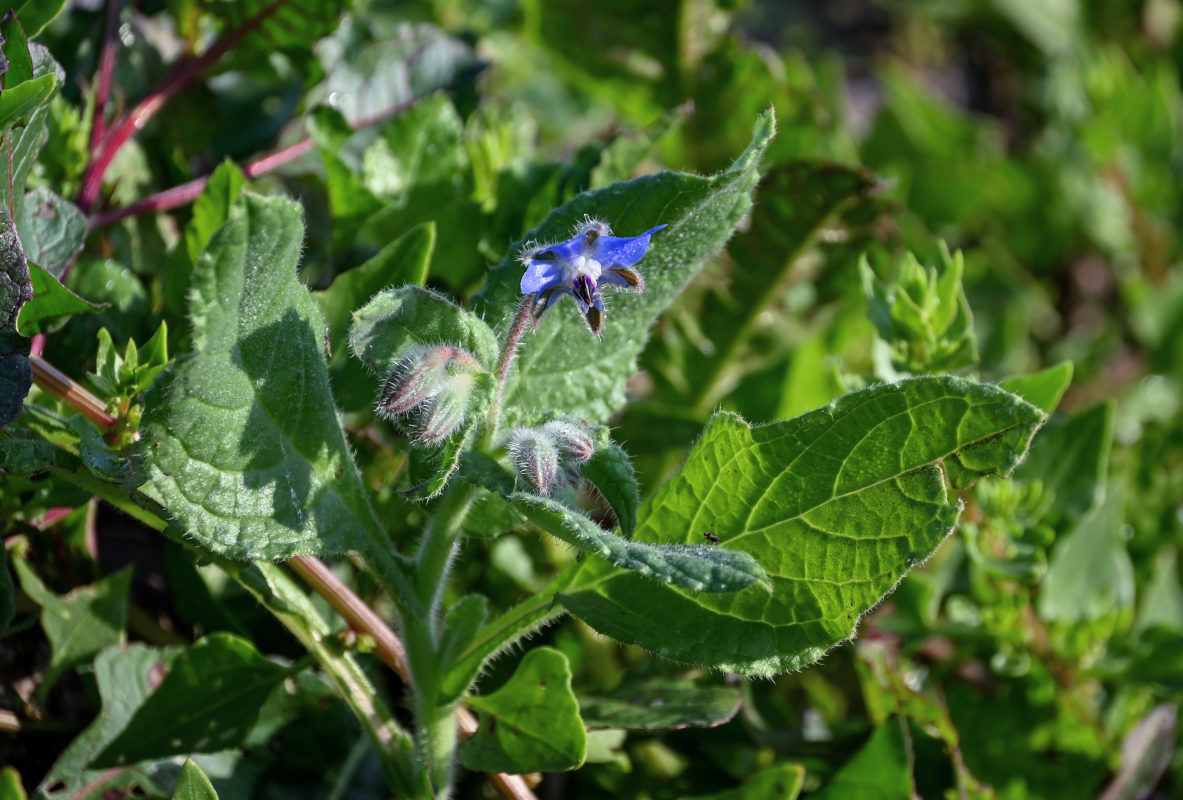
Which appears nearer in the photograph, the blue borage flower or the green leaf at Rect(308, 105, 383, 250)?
the blue borage flower

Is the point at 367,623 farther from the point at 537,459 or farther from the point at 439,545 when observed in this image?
the point at 537,459

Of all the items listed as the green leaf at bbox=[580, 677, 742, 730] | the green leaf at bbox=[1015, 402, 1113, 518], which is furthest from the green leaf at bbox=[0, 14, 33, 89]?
the green leaf at bbox=[1015, 402, 1113, 518]

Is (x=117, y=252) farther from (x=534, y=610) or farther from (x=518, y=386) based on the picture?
(x=534, y=610)

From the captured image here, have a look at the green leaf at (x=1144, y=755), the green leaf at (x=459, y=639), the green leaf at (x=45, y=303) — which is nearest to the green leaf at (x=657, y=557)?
the green leaf at (x=459, y=639)

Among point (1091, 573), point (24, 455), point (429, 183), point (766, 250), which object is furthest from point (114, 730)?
point (1091, 573)

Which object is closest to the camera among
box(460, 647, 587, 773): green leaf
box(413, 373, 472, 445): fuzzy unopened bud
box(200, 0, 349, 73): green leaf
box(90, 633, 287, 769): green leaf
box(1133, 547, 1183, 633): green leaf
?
box(413, 373, 472, 445): fuzzy unopened bud

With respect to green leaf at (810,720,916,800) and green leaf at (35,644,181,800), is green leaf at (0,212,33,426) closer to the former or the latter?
green leaf at (35,644,181,800)
